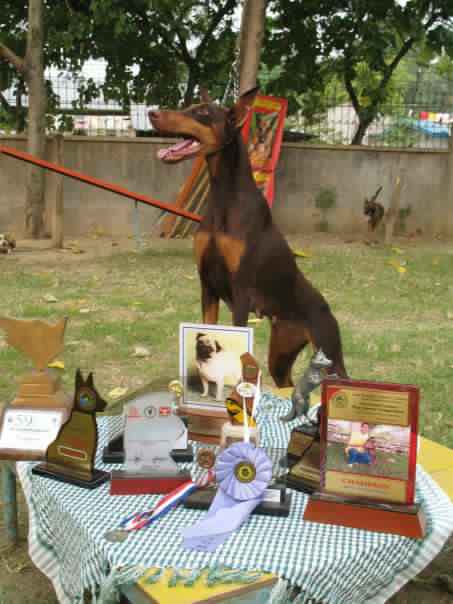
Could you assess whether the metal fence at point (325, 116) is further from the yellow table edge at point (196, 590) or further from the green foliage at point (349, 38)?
the yellow table edge at point (196, 590)

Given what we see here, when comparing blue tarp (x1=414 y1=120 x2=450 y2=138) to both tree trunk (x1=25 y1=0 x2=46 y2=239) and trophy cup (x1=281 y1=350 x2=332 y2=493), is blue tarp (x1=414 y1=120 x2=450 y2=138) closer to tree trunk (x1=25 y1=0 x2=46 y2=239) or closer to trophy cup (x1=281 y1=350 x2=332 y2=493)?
tree trunk (x1=25 y1=0 x2=46 y2=239)

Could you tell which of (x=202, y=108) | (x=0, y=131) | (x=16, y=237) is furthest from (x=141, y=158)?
(x=202, y=108)

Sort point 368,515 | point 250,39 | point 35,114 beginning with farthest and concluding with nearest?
point 35,114, point 250,39, point 368,515

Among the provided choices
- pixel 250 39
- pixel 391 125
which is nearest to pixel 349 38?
pixel 391 125

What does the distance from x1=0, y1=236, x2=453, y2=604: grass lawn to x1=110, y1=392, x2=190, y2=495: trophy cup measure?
73 cm

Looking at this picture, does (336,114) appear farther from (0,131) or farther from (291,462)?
(291,462)

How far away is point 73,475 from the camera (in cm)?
235

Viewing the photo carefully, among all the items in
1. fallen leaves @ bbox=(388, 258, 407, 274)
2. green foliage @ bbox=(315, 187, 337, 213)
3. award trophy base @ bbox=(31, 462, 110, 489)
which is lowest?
fallen leaves @ bbox=(388, 258, 407, 274)

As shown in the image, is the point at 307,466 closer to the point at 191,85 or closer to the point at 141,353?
the point at 141,353

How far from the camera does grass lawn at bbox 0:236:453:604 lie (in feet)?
16.8

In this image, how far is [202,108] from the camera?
294 centimetres

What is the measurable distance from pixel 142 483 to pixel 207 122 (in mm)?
1428

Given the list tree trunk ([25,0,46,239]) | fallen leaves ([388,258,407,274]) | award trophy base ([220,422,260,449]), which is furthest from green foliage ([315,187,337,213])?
award trophy base ([220,422,260,449])

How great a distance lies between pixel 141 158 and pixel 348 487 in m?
9.16
